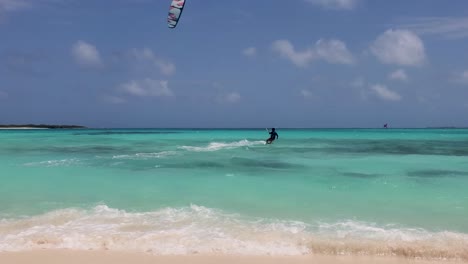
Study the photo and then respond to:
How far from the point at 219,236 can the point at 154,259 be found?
112 cm

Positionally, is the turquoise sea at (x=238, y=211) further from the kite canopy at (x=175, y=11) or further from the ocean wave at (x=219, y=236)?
the kite canopy at (x=175, y=11)

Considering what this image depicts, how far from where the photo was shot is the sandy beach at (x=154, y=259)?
4848mm

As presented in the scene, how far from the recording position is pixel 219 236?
5.80m

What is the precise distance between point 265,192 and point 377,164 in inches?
304

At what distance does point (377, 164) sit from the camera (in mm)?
15703

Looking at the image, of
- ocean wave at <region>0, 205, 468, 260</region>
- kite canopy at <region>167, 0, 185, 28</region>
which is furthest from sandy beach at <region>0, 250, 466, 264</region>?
kite canopy at <region>167, 0, 185, 28</region>

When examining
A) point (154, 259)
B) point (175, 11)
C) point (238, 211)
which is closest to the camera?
point (154, 259)

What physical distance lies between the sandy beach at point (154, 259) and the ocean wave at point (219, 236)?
0.16 meters

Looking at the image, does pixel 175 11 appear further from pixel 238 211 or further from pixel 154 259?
pixel 154 259

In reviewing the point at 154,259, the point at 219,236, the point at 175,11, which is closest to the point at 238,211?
the point at 219,236

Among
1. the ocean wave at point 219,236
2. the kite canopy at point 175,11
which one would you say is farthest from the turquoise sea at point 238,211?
the kite canopy at point 175,11

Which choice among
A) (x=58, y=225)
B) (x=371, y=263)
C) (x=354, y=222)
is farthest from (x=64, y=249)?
(x=354, y=222)

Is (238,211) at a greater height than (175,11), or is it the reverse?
(175,11)

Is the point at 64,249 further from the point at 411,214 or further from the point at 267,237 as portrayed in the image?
the point at 411,214
